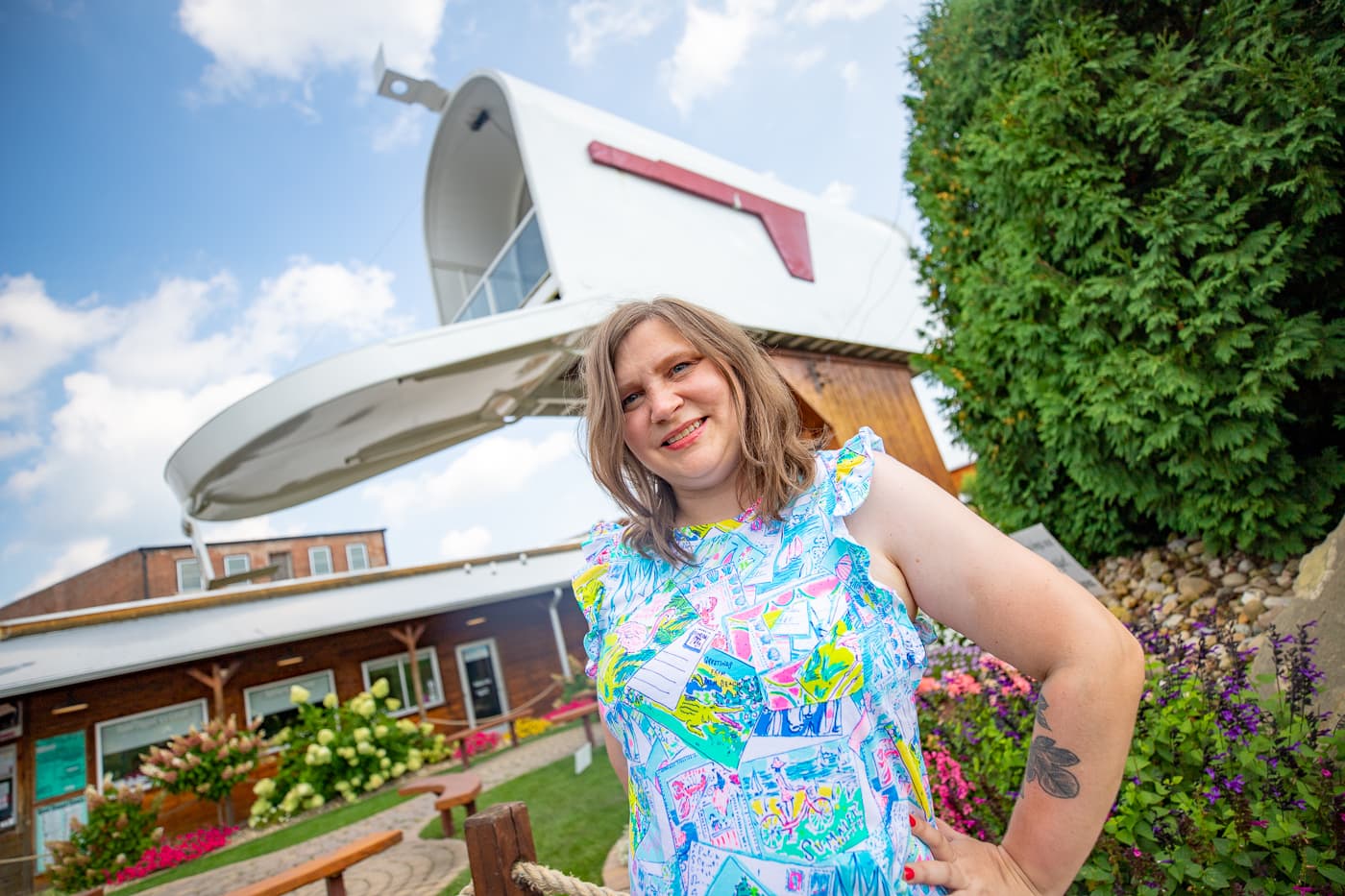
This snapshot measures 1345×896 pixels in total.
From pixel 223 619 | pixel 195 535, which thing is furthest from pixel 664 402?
pixel 223 619

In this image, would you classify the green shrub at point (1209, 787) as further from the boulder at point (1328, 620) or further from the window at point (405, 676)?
the window at point (405, 676)

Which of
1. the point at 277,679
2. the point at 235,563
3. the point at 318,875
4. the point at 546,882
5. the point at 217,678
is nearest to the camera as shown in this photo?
the point at 546,882

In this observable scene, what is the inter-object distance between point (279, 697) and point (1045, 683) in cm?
Result: 1300

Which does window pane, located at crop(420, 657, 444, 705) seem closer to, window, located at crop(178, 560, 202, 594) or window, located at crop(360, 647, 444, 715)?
window, located at crop(360, 647, 444, 715)

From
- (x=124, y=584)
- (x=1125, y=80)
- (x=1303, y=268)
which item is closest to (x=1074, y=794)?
(x=1303, y=268)

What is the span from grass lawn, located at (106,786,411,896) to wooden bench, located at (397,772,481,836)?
0.62 meters

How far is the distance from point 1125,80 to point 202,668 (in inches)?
516

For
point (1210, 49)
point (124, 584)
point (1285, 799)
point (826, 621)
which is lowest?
point (1285, 799)

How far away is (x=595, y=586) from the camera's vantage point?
5.23 ft

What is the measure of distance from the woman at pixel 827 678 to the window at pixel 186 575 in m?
28.0

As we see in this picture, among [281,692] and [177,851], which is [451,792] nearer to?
[177,851]

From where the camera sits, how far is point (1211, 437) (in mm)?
3877

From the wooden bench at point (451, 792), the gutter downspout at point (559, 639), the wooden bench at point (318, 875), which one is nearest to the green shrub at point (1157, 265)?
the wooden bench at point (451, 792)

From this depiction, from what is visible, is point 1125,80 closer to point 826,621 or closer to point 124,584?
point 826,621
